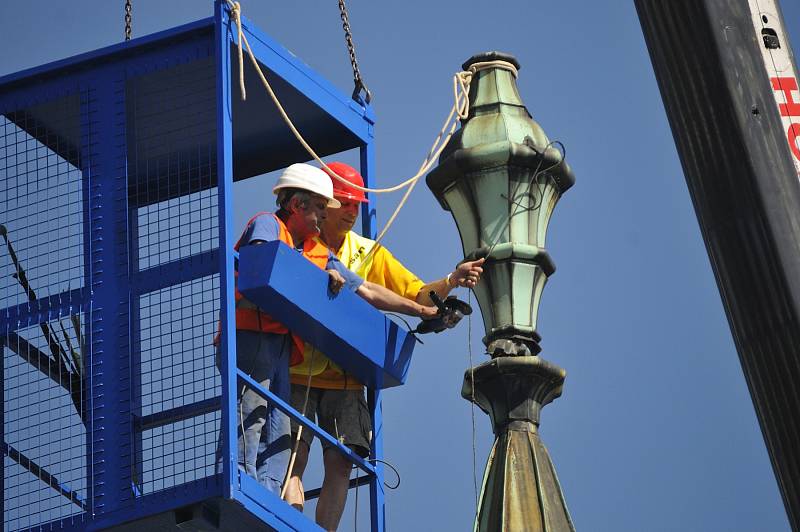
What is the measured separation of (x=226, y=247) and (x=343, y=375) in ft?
5.37

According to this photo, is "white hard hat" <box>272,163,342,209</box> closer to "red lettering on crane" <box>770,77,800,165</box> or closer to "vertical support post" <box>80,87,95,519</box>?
"vertical support post" <box>80,87,95,519</box>

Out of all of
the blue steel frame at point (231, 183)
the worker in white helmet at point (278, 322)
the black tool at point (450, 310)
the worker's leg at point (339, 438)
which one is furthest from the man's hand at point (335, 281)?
the worker's leg at point (339, 438)

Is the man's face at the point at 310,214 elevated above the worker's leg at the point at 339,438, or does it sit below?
above

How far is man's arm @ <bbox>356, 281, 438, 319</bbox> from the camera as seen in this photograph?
14695mm

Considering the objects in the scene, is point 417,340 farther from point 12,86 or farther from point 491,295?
point 12,86

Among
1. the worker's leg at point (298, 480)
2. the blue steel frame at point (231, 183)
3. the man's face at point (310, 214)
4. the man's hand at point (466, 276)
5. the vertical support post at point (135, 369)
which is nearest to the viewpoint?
the blue steel frame at point (231, 183)

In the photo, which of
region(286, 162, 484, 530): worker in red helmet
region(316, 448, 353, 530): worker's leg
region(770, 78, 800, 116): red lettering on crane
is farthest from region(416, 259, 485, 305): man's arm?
region(770, 78, 800, 116): red lettering on crane

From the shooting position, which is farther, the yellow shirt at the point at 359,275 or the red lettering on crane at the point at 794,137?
the yellow shirt at the point at 359,275

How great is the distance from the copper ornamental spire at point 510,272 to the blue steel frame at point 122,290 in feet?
2.94

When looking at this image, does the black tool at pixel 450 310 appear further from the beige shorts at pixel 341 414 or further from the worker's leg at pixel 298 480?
the worker's leg at pixel 298 480

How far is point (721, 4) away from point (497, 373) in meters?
4.92

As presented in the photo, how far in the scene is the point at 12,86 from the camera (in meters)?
15.0

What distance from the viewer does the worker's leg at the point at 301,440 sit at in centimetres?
1417

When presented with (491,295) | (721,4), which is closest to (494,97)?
(491,295)
